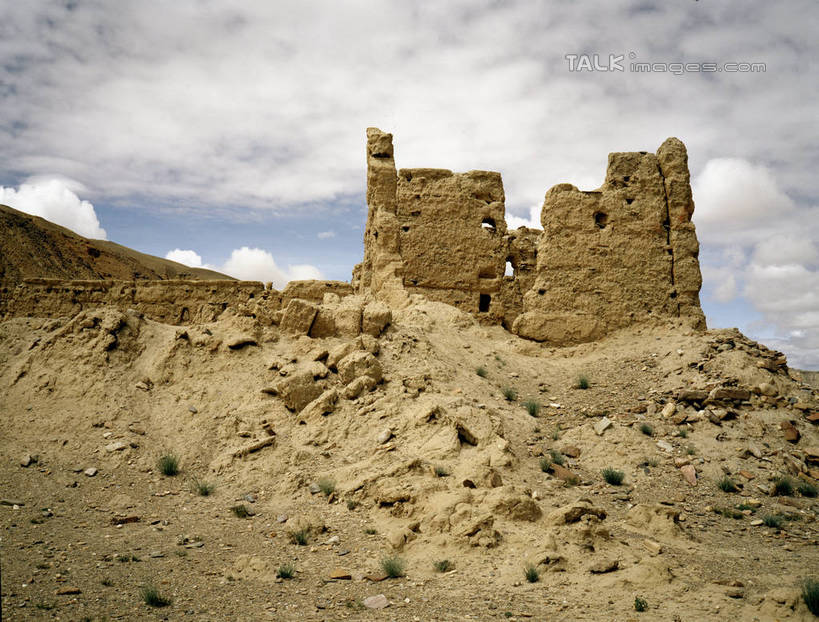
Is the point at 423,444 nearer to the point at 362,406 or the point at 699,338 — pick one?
the point at 362,406

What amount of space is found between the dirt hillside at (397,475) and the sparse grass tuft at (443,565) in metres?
0.02

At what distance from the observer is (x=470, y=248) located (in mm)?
13672

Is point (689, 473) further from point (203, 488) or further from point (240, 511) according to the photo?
point (203, 488)

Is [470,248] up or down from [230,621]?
up

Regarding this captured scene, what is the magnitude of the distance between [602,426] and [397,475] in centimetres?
383

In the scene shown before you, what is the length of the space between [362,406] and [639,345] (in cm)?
657

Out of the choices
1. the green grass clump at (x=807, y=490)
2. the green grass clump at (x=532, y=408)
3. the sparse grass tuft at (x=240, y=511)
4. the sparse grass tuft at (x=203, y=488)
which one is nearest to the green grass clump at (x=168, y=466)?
the sparse grass tuft at (x=203, y=488)

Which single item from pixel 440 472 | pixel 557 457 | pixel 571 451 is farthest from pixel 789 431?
pixel 440 472

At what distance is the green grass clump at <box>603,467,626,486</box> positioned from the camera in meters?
7.36

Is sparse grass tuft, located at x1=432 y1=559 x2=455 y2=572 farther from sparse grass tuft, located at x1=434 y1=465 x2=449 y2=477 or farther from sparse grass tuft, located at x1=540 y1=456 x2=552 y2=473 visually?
sparse grass tuft, located at x1=540 y1=456 x2=552 y2=473

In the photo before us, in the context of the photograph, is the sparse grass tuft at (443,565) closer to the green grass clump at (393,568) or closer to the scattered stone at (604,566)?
the green grass clump at (393,568)

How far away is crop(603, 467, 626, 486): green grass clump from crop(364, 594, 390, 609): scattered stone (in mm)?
4012

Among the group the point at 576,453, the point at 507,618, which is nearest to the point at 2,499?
the point at 507,618

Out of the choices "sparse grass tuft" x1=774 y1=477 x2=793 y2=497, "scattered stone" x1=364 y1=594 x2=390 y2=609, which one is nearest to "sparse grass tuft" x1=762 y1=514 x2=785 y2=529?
"sparse grass tuft" x1=774 y1=477 x2=793 y2=497
